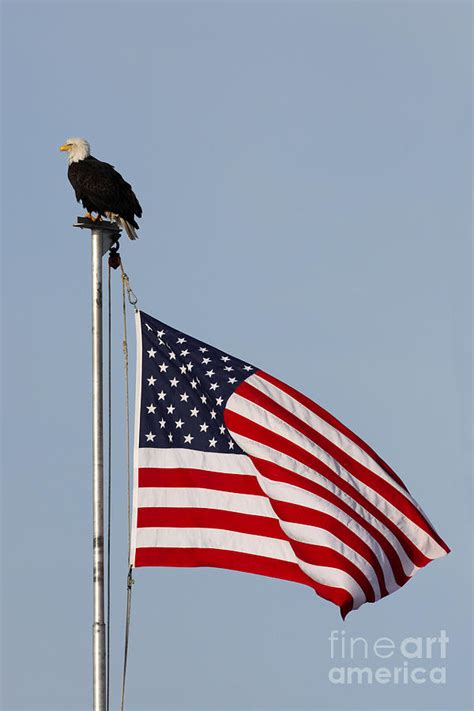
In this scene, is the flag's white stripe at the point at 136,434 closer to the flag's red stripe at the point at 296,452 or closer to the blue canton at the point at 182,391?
the blue canton at the point at 182,391

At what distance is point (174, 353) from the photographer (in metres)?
19.8

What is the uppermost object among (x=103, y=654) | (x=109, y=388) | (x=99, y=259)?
(x=99, y=259)

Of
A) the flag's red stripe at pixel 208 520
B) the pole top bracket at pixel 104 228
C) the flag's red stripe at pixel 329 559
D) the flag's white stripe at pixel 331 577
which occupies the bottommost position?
the flag's white stripe at pixel 331 577

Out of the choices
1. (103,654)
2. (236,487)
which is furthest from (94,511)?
(236,487)

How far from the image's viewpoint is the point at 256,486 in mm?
19641

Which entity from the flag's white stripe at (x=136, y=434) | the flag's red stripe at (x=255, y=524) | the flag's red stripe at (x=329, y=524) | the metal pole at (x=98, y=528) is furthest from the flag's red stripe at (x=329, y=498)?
the metal pole at (x=98, y=528)

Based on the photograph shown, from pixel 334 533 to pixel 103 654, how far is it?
12.4 feet

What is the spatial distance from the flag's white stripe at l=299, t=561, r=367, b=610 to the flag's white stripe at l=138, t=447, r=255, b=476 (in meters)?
1.31

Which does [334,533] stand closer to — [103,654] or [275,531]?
[275,531]

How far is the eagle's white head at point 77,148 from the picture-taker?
845 inches

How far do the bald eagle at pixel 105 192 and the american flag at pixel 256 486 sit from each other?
138cm

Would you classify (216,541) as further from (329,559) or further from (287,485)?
(329,559)

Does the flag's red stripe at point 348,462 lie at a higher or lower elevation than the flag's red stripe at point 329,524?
higher

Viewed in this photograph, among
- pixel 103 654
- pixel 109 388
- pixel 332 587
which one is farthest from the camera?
pixel 332 587
